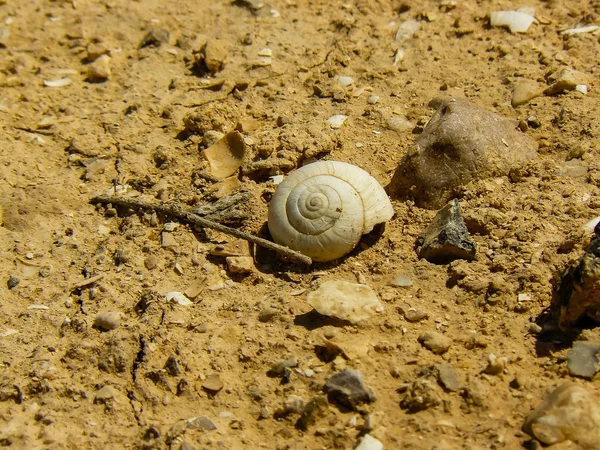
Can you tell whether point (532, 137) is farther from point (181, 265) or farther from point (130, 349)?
point (130, 349)

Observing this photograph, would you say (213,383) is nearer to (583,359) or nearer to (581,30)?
(583,359)

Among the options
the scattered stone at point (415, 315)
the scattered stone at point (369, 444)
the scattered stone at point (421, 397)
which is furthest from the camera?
the scattered stone at point (415, 315)

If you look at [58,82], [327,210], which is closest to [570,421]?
[327,210]

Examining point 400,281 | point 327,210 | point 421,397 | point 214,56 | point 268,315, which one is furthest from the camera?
point 214,56

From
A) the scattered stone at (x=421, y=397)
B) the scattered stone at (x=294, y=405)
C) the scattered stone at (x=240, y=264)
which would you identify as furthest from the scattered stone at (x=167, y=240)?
the scattered stone at (x=421, y=397)

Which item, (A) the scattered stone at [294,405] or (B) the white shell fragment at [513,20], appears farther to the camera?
(B) the white shell fragment at [513,20]

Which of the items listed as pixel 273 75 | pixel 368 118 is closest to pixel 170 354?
pixel 368 118

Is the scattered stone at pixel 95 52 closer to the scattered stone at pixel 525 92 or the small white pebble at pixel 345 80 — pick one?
the small white pebble at pixel 345 80
